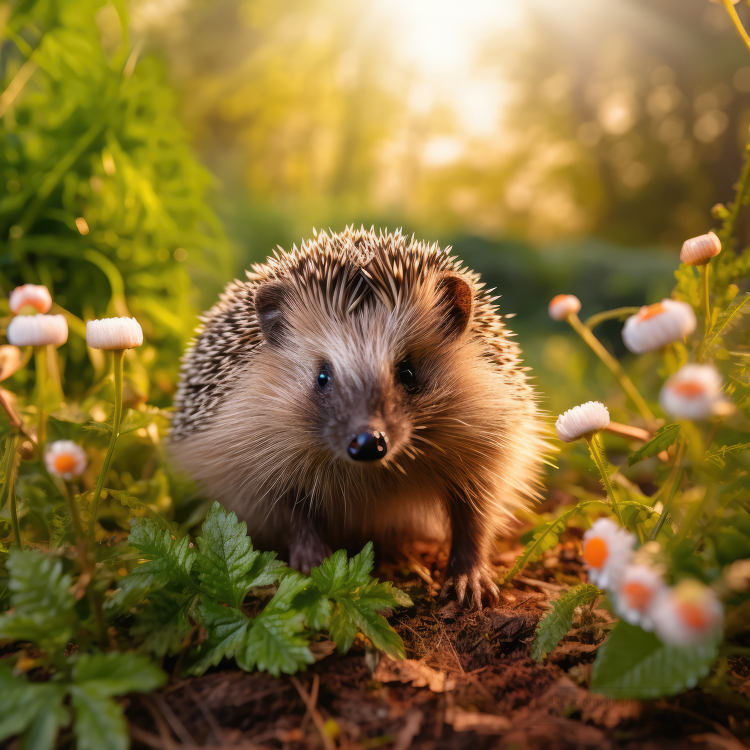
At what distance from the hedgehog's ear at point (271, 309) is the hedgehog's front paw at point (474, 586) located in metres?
1.27

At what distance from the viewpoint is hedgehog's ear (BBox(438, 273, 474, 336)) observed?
2.36 m

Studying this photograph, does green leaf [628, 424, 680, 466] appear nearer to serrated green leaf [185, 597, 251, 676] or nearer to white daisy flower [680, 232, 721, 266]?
white daisy flower [680, 232, 721, 266]

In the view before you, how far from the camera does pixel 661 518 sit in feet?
5.41

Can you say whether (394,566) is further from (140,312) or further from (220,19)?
(220,19)

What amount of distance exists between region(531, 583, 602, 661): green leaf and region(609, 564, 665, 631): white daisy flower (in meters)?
0.55

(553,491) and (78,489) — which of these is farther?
(553,491)

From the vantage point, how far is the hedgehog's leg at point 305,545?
238 cm

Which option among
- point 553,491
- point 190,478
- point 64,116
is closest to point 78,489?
point 190,478

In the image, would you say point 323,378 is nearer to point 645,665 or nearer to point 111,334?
point 111,334

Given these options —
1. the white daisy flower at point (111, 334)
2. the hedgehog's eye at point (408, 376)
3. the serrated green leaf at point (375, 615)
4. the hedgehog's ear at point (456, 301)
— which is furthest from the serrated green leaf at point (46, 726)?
the hedgehog's ear at point (456, 301)

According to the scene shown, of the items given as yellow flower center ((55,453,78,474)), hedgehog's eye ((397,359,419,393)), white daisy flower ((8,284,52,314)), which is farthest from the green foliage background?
hedgehog's eye ((397,359,419,393))

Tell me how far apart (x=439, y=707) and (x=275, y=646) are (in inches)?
18.8

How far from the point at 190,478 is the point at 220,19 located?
791 centimetres

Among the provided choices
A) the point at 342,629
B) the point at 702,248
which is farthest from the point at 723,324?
the point at 342,629
